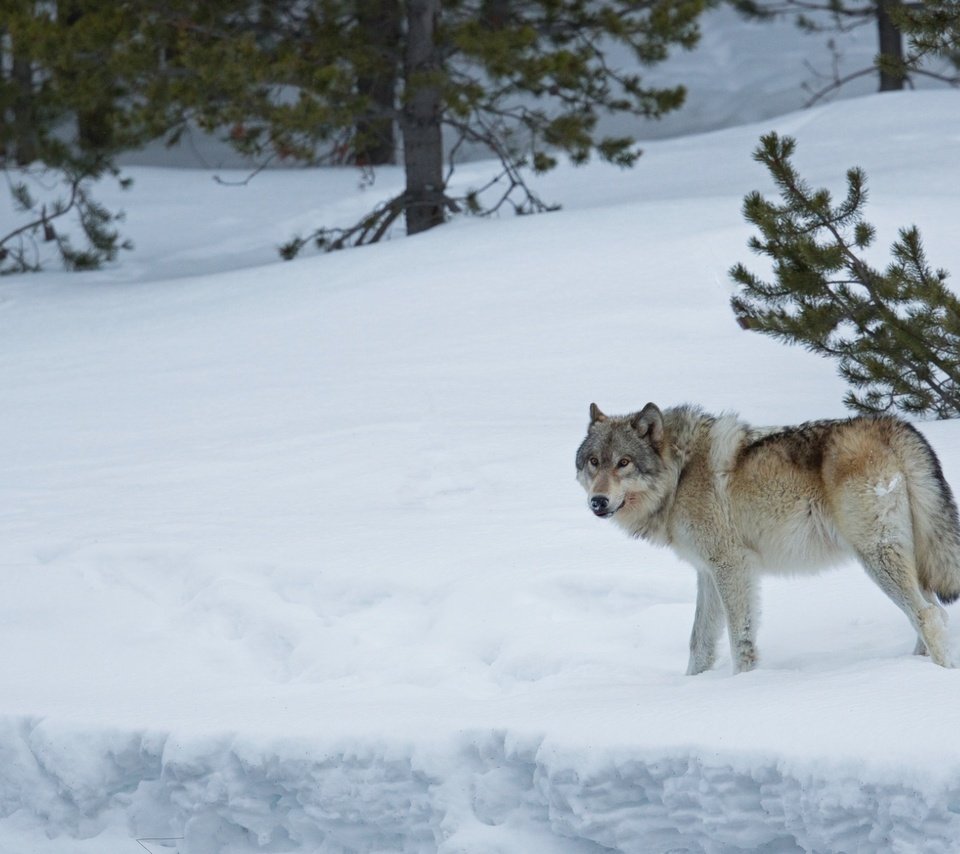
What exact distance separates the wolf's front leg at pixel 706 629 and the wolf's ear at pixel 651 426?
2.08ft

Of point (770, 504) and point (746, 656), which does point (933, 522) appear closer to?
point (770, 504)

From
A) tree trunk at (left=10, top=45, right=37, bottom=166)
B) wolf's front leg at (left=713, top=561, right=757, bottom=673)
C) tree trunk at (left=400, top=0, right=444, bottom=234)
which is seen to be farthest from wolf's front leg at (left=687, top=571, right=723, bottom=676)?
tree trunk at (left=10, top=45, right=37, bottom=166)

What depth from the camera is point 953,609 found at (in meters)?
5.87

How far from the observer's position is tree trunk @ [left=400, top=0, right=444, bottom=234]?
15.0 metres

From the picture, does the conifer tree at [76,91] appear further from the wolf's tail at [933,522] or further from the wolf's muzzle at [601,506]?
the wolf's tail at [933,522]

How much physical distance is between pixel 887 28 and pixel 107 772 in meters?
18.4

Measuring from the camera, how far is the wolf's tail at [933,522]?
523cm

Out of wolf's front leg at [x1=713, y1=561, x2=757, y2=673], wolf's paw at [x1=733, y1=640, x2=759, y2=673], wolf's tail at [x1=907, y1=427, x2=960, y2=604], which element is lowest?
wolf's paw at [x1=733, y1=640, x2=759, y2=673]

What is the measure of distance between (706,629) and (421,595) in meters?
1.54

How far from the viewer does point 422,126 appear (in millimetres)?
15305

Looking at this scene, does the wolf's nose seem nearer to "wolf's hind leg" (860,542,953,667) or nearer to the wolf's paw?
the wolf's paw

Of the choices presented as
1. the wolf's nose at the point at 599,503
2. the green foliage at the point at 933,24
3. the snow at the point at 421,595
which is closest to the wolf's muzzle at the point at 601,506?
the wolf's nose at the point at 599,503

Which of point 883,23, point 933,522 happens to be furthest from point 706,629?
point 883,23

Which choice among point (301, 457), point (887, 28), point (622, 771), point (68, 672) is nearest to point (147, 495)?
point (301, 457)
